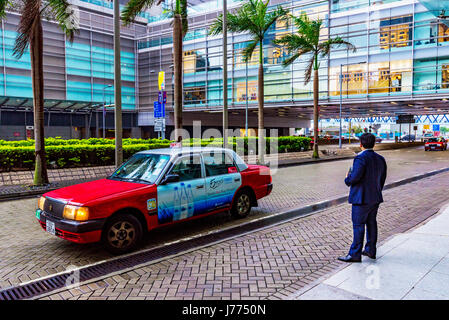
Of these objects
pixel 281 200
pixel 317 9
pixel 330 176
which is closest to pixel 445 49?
pixel 317 9

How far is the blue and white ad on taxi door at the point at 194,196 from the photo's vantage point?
6.18 metres

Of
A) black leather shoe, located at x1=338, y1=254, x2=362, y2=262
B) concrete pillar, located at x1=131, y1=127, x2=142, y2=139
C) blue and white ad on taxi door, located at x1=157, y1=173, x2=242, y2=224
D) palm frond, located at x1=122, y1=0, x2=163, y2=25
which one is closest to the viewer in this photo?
black leather shoe, located at x1=338, y1=254, x2=362, y2=262

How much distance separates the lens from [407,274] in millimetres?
4621

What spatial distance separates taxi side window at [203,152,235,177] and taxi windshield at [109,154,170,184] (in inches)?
35.6

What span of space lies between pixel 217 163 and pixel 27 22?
9.32m

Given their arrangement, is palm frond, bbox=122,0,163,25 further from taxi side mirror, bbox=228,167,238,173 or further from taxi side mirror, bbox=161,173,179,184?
taxi side mirror, bbox=161,173,179,184

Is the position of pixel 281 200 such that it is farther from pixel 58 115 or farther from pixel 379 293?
pixel 58 115

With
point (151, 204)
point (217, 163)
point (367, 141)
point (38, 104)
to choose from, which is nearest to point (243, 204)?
point (217, 163)

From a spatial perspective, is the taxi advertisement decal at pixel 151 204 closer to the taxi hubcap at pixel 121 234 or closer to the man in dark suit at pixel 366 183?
the taxi hubcap at pixel 121 234

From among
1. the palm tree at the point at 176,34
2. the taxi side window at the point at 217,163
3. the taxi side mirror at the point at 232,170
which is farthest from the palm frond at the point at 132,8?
the taxi side mirror at the point at 232,170

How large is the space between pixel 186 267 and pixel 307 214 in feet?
14.1

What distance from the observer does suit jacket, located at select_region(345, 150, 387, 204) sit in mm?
4836

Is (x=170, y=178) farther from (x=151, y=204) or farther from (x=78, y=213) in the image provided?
(x=78, y=213)

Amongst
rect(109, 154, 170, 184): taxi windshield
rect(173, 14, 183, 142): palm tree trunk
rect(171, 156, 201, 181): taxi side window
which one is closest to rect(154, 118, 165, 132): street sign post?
rect(173, 14, 183, 142): palm tree trunk
